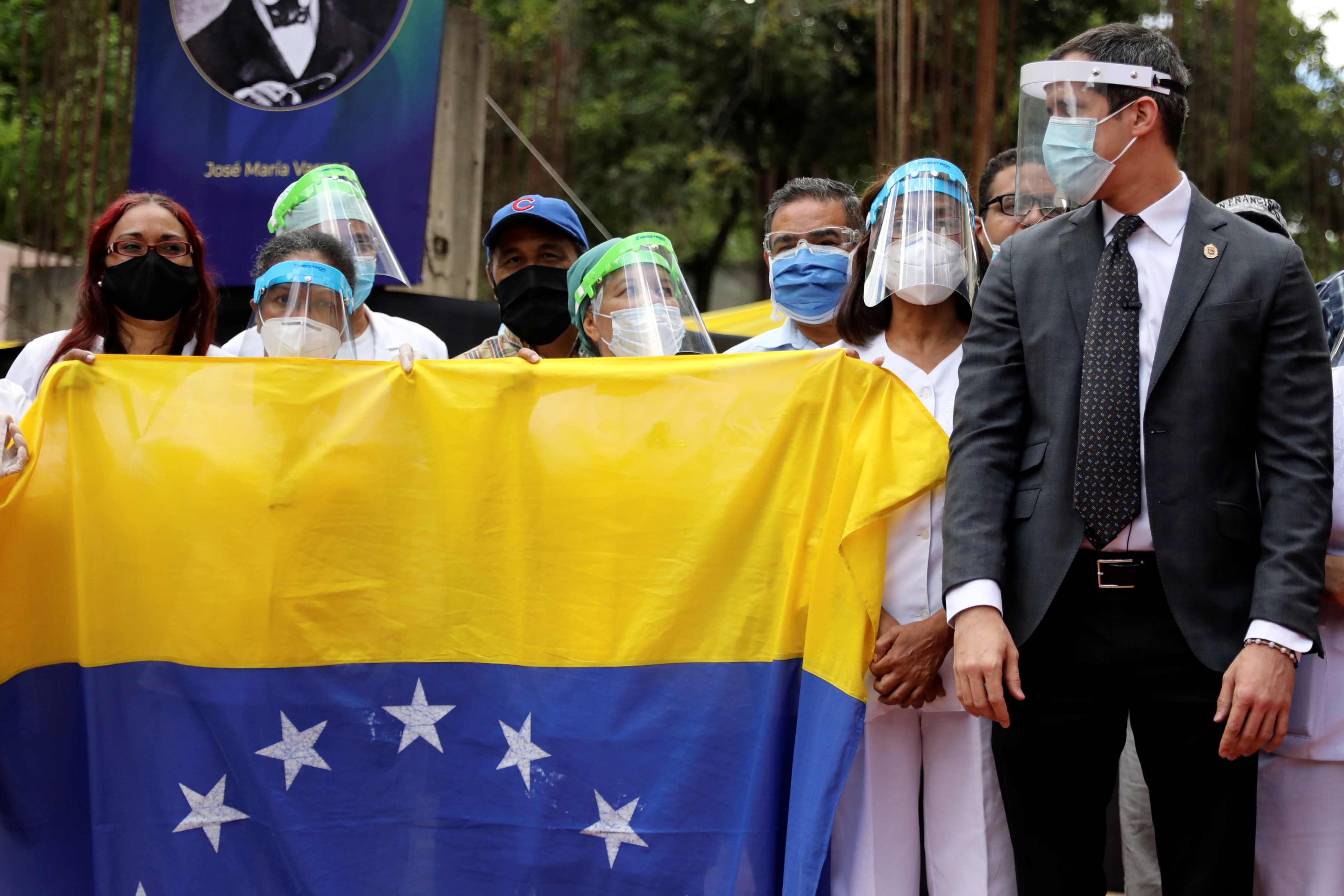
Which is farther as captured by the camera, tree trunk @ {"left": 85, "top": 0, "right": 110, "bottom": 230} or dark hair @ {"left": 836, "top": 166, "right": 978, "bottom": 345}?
tree trunk @ {"left": 85, "top": 0, "right": 110, "bottom": 230}

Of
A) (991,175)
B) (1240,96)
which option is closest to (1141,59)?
(991,175)

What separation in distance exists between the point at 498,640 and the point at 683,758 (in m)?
0.55

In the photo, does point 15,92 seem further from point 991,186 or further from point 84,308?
point 991,186

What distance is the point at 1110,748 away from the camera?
2.38 meters

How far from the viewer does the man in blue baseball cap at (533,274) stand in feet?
12.8

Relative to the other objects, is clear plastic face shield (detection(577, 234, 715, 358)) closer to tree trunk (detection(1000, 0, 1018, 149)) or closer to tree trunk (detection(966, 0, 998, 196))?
tree trunk (detection(1000, 0, 1018, 149))

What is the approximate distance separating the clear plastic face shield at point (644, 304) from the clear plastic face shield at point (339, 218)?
1.25 metres

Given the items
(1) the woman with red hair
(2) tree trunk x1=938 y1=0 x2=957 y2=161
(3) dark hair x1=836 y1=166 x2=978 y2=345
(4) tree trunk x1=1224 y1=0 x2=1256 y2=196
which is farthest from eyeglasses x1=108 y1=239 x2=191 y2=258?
Result: (4) tree trunk x1=1224 y1=0 x2=1256 y2=196

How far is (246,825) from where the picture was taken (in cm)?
283

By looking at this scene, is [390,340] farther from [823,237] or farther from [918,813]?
[918,813]

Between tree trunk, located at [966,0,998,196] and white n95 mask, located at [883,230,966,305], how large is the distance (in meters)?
3.62

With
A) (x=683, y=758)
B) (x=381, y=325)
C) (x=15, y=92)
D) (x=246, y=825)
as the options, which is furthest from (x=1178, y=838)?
(x=15, y=92)

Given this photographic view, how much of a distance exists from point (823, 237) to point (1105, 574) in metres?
1.68

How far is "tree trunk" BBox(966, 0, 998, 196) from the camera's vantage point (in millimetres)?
6277
